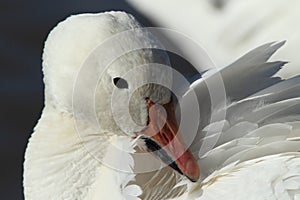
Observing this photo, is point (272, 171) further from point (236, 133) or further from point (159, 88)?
point (159, 88)

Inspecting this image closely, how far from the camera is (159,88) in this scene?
7.63ft

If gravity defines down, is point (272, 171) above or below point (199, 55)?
above

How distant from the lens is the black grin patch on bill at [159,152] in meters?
2.41

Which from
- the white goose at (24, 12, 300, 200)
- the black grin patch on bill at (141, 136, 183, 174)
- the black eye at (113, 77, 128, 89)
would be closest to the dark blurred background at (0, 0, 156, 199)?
the white goose at (24, 12, 300, 200)

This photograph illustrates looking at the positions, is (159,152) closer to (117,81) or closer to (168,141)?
(168,141)

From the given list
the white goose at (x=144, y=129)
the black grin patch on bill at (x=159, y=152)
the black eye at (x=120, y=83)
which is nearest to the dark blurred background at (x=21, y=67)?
the white goose at (x=144, y=129)

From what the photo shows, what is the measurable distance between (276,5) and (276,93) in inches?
43.3

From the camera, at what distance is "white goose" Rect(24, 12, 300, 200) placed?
2328mm

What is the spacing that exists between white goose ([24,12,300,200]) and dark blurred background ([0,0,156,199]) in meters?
0.92

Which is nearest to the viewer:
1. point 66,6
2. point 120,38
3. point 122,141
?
point 120,38

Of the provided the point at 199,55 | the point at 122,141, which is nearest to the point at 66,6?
the point at 199,55

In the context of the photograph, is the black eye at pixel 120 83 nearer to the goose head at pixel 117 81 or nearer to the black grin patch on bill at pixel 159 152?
the goose head at pixel 117 81

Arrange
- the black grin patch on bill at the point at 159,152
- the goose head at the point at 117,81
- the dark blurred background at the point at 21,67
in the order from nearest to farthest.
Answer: the goose head at the point at 117,81 < the black grin patch on bill at the point at 159,152 < the dark blurred background at the point at 21,67

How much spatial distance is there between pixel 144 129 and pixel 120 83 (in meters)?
0.16
